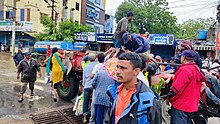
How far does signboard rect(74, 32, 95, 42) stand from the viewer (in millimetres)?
24328

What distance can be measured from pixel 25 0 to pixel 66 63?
89.0 ft

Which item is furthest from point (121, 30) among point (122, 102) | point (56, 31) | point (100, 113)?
point (56, 31)

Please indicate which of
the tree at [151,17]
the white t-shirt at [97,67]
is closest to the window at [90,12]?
the tree at [151,17]

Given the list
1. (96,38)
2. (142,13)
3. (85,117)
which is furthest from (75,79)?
(142,13)

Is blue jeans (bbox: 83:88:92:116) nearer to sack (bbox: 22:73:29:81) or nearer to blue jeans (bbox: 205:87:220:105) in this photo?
blue jeans (bbox: 205:87:220:105)

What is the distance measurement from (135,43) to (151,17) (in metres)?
31.9

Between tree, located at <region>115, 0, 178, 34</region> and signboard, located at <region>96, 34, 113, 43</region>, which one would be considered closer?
signboard, located at <region>96, 34, 113, 43</region>

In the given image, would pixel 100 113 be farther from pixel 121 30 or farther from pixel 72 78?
pixel 72 78

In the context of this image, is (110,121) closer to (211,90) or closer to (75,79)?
(211,90)

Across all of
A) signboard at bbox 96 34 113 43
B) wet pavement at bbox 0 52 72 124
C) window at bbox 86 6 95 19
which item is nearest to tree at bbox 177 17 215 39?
window at bbox 86 6 95 19

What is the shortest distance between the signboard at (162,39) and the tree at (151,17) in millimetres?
13671

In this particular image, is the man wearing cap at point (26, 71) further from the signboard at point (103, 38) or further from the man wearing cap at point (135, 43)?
the signboard at point (103, 38)

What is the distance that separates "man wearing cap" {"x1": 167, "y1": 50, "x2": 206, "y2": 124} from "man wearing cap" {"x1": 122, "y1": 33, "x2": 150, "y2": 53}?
1355 millimetres

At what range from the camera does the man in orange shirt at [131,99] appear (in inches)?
82.5
